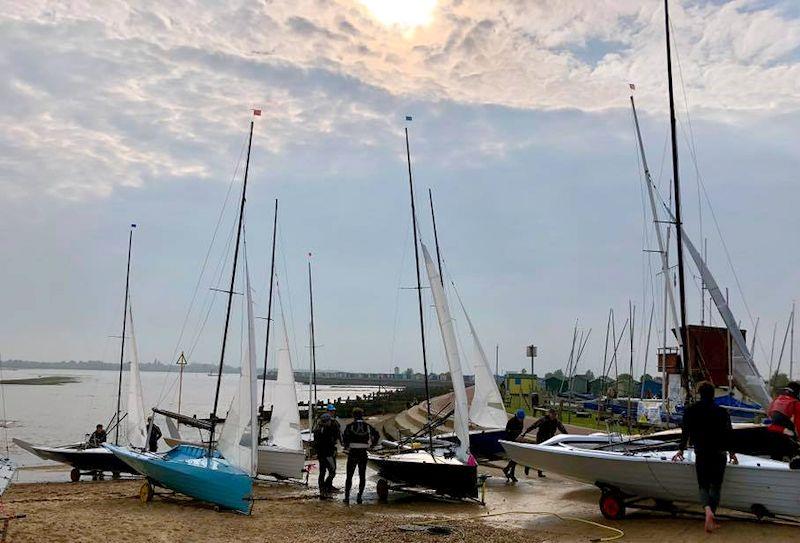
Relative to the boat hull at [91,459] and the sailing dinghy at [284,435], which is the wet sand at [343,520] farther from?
the boat hull at [91,459]

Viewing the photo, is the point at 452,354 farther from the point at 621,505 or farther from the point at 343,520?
the point at 621,505

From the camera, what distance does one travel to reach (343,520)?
11805 millimetres

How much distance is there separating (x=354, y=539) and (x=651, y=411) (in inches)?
720

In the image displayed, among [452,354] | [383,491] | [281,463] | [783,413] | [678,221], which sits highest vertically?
[678,221]

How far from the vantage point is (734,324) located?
14898 mm

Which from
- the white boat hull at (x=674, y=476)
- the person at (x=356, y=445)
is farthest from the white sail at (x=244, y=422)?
the white boat hull at (x=674, y=476)

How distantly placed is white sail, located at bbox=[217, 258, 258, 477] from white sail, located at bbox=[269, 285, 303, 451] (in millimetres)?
4319

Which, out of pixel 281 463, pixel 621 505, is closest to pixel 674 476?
pixel 621 505

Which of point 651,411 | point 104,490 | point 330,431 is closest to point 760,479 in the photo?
point 330,431

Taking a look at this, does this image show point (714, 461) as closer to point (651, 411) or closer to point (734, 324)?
point (734, 324)

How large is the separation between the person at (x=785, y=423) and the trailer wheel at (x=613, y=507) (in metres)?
2.49

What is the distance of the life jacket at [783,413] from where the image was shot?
400 inches

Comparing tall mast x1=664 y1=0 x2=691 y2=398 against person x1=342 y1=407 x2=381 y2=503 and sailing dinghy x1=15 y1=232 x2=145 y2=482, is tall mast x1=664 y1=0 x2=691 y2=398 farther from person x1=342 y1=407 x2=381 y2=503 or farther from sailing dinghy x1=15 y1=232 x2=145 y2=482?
sailing dinghy x1=15 y1=232 x2=145 y2=482

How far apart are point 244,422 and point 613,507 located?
723cm
